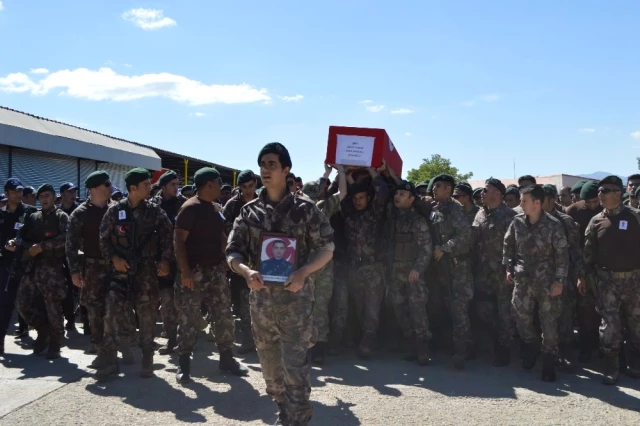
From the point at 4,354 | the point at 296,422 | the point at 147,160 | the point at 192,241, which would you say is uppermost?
the point at 147,160

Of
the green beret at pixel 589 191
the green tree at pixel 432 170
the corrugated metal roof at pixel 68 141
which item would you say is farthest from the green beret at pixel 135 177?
the green tree at pixel 432 170

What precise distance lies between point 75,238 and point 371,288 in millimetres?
3424

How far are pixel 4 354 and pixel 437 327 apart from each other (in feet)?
17.9

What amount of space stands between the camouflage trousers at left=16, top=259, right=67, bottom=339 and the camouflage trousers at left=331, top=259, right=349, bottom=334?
11.0ft

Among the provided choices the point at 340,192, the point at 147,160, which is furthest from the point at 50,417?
the point at 147,160

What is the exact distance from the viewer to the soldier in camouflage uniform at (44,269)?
6.68m

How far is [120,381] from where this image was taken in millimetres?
5566

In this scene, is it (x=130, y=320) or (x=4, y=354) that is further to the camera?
(x=4, y=354)

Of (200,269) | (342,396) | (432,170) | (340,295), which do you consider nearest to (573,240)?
(340,295)

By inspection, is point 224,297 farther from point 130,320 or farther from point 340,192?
point 340,192

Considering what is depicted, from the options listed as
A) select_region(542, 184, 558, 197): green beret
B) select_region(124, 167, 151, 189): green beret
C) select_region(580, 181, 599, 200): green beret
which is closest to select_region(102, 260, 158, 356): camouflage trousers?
select_region(124, 167, 151, 189): green beret

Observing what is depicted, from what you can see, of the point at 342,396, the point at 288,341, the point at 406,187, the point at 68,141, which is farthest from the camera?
the point at 68,141

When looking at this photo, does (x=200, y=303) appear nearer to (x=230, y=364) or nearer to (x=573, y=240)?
(x=230, y=364)

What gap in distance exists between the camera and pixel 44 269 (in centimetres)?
675
